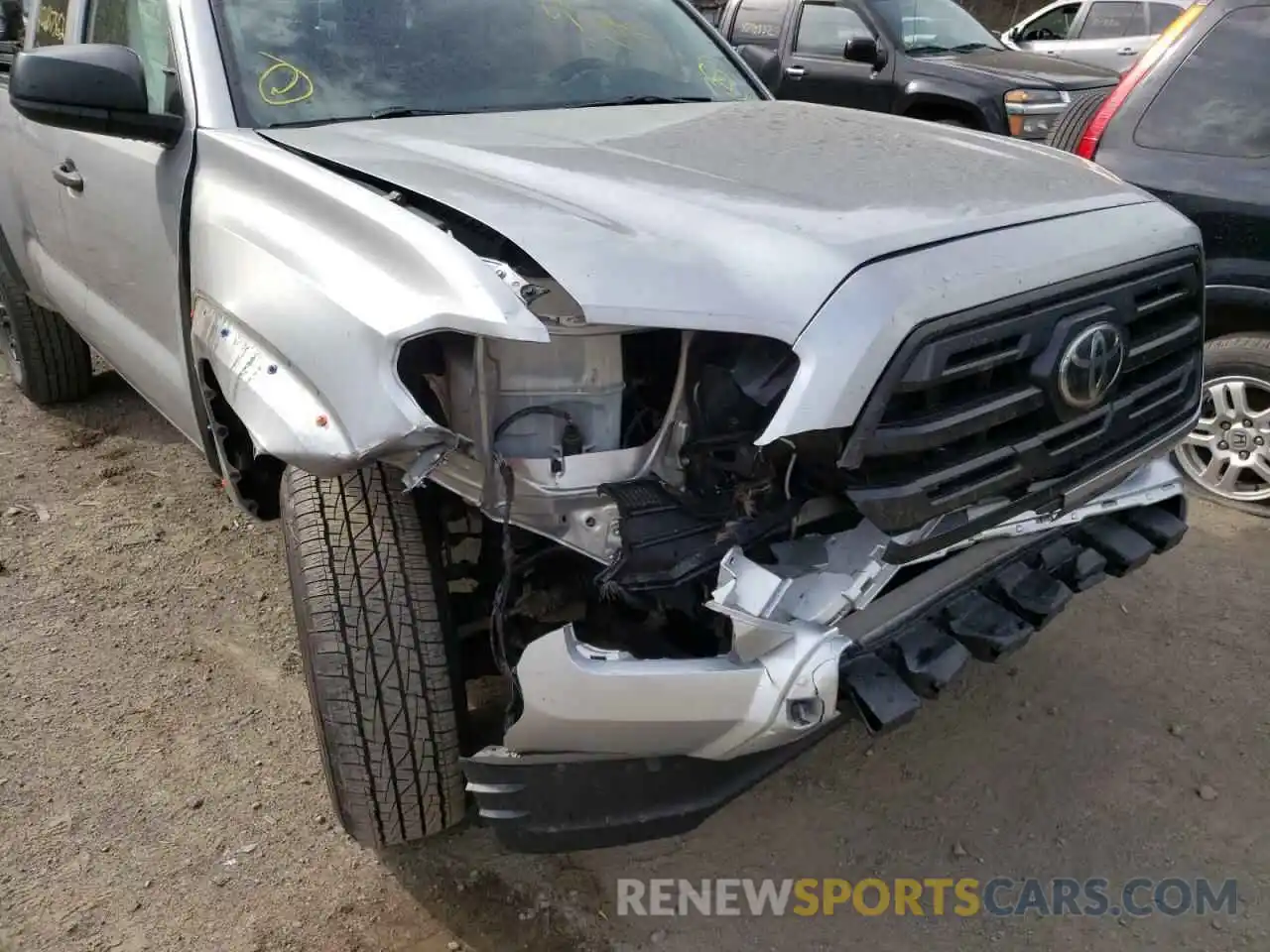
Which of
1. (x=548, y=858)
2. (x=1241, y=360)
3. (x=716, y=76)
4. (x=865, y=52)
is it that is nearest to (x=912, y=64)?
(x=865, y=52)

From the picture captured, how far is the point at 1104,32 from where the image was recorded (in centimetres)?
1161

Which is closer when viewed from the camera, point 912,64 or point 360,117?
point 360,117

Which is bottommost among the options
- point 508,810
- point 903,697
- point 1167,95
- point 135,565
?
point 135,565

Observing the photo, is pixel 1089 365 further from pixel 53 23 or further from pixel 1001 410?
pixel 53 23

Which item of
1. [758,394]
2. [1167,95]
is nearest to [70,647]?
[758,394]

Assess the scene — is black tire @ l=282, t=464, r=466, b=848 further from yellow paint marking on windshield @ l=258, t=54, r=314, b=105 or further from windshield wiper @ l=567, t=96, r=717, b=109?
windshield wiper @ l=567, t=96, r=717, b=109

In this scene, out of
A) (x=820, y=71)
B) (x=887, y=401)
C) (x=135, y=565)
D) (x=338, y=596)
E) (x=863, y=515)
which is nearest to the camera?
(x=887, y=401)

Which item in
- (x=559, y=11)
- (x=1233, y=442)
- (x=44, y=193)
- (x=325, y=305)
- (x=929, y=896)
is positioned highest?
(x=559, y=11)

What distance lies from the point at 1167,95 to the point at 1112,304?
203 cm

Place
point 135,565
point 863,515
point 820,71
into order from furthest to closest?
point 820,71, point 135,565, point 863,515

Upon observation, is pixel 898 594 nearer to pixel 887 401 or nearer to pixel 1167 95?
pixel 887 401

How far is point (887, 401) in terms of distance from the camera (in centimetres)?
176

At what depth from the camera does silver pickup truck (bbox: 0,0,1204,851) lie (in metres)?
1.76

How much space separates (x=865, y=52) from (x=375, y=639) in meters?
7.00
